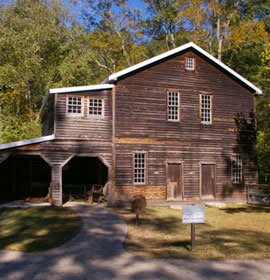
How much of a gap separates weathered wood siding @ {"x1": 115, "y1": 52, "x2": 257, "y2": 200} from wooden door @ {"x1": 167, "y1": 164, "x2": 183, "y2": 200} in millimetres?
317

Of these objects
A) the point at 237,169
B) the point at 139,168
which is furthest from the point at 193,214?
the point at 237,169

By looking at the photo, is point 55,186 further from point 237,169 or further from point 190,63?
point 237,169

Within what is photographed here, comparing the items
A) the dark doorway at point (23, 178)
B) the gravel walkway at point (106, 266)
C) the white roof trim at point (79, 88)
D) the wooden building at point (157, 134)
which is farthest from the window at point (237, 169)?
the gravel walkway at point (106, 266)

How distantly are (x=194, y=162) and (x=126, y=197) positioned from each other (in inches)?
199

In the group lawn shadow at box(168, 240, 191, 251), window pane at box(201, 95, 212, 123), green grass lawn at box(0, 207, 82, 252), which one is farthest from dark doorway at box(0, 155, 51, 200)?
lawn shadow at box(168, 240, 191, 251)

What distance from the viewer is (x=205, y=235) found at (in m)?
13.0

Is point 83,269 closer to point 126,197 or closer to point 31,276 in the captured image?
point 31,276

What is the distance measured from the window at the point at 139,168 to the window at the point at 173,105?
3186mm

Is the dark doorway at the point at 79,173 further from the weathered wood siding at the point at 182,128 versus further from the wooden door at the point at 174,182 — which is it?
the wooden door at the point at 174,182

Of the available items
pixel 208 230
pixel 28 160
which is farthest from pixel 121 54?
pixel 208 230

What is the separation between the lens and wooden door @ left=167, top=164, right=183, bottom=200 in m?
20.9

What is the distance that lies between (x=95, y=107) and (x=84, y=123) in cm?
123

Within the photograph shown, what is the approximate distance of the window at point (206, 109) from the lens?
72.9 feet

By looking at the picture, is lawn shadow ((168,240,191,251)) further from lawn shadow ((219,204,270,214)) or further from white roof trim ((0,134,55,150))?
white roof trim ((0,134,55,150))
